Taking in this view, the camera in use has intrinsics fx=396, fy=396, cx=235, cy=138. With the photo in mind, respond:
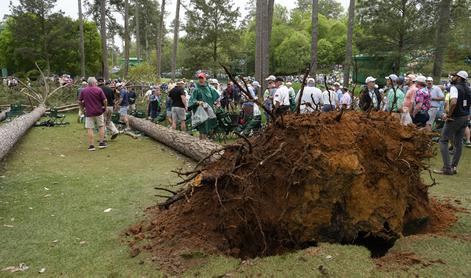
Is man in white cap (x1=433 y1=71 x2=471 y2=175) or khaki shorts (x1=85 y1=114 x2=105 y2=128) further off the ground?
man in white cap (x1=433 y1=71 x2=471 y2=175)

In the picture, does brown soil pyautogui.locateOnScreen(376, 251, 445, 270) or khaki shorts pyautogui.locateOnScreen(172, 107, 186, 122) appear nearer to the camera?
brown soil pyautogui.locateOnScreen(376, 251, 445, 270)

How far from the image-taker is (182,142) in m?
9.19

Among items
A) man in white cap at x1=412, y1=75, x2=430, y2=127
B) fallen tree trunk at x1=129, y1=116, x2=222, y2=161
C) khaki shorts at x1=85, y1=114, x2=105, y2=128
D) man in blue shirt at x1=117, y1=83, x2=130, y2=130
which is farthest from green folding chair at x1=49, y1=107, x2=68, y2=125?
man in white cap at x1=412, y1=75, x2=430, y2=127

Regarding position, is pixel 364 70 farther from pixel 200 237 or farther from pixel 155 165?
pixel 200 237

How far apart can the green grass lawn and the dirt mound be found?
0.98ft

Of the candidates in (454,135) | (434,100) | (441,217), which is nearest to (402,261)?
(441,217)

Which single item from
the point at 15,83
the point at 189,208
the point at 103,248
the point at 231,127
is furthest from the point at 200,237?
the point at 15,83

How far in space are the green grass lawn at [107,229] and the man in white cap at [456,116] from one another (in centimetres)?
35

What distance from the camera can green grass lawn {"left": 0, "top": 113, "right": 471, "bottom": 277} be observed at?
3.34 m

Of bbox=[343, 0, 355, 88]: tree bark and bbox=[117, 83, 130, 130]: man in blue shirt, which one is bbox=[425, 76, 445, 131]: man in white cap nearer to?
bbox=[117, 83, 130, 130]: man in blue shirt

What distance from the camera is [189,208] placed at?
4383 millimetres

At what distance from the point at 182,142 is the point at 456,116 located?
560 centimetres

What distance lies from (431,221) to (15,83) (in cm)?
3197

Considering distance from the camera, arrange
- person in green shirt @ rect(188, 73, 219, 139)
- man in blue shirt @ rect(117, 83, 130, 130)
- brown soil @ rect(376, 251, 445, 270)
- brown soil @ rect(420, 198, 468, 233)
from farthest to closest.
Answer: man in blue shirt @ rect(117, 83, 130, 130)
person in green shirt @ rect(188, 73, 219, 139)
brown soil @ rect(420, 198, 468, 233)
brown soil @ rect(376, 251, 445, 270)
